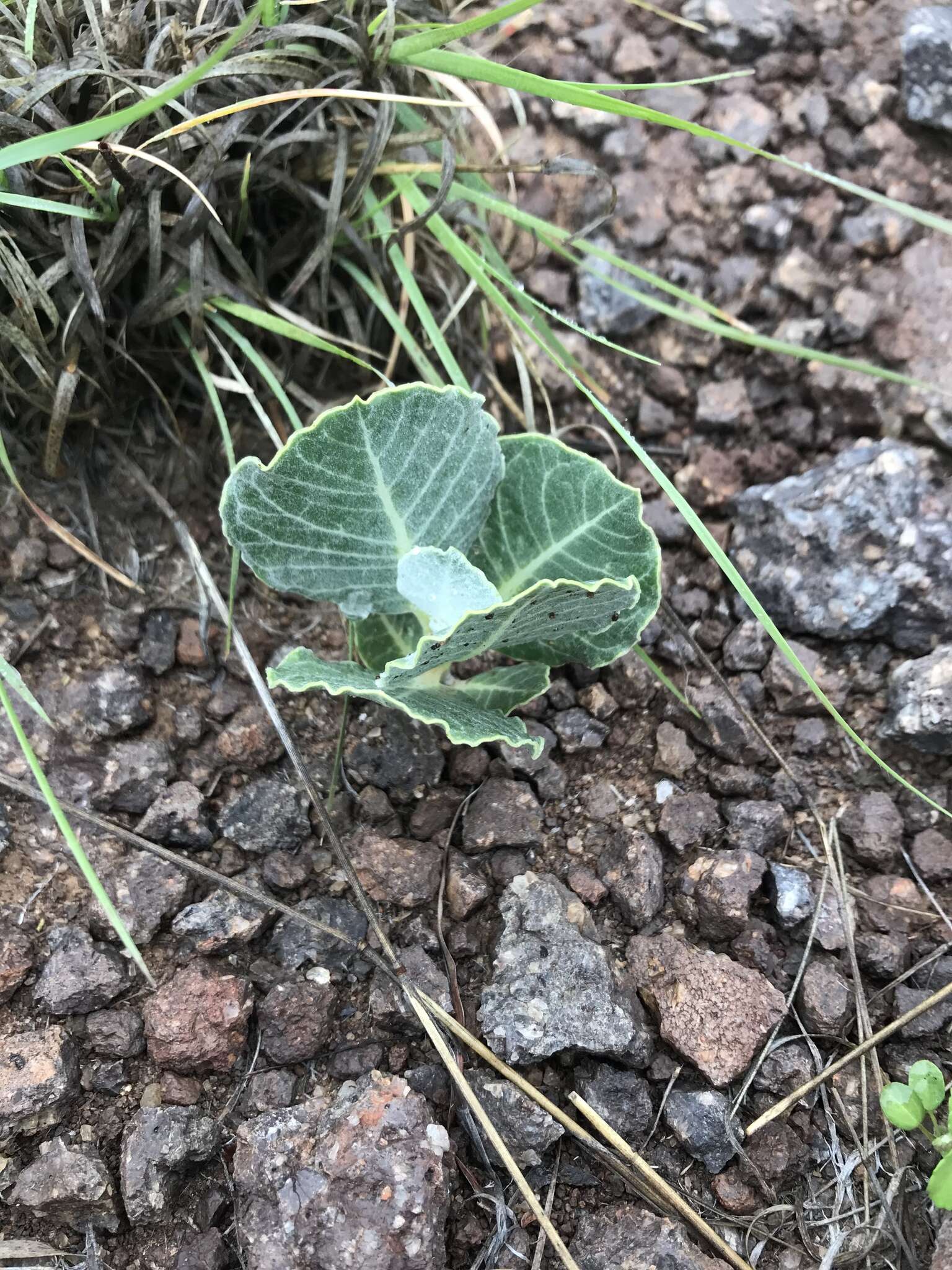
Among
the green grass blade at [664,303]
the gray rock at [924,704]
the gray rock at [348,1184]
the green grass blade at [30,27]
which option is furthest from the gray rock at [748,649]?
the green grass blade at [30,27]

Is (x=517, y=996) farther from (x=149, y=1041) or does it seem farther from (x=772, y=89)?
(x=772, y=89)

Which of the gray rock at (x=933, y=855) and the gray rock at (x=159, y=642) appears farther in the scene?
the gray rock at (x=159, y=642)

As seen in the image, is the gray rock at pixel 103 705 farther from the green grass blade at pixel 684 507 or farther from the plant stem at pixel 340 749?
the green grass blade at pixel 684 507

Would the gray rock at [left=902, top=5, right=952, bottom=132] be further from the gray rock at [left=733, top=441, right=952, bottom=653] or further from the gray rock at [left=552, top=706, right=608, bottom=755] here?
the gray rock at [left=552, top=706, right=608, bottom=755]

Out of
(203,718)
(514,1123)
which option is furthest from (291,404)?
(514,1123)

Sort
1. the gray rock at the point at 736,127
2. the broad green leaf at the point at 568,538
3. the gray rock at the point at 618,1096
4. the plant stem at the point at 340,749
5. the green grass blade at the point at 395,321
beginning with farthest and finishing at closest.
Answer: the gray rock at the point at 736,127
the green grass blade at the point at 395,321
the plant stem at the point at 340,749
the broad green leaf at the point at 568,538
the gray rock at the point at 618,1096

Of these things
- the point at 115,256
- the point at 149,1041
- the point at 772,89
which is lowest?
the point at 149,1041

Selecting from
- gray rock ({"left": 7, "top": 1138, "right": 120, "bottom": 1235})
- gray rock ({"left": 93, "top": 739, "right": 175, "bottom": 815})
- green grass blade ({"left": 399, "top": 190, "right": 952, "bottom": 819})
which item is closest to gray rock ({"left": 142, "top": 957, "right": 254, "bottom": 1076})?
gray rock ({"left": 7, "top": 1138, "right": 120, "bottom": 1235})
